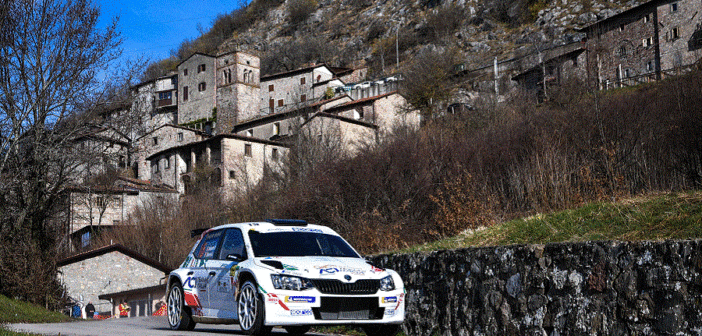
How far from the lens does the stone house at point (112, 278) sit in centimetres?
3941

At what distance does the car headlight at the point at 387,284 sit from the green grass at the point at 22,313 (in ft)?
35.2

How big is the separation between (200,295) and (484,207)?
8939 mm

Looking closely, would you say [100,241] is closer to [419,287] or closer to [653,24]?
[419,287]

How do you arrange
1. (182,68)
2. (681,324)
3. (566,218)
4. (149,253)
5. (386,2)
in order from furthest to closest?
(386,2) < (182,68) < (149,253) < (566,218) < (681,324)

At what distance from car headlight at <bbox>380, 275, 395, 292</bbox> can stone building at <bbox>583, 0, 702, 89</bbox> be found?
59849mm

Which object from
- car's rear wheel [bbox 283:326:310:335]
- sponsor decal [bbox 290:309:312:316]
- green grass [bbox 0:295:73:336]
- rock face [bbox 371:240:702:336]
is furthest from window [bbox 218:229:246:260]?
green grass [bbox 0:295:73:336]

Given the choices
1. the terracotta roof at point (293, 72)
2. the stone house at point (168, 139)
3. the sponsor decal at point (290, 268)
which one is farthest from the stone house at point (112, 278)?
the terracotta roof at point (293, 72)

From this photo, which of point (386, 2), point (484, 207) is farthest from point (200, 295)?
point (386, 2)

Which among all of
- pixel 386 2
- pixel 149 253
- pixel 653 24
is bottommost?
pixel 149 253

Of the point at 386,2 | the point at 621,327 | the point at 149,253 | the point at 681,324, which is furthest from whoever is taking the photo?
the point at 386,2

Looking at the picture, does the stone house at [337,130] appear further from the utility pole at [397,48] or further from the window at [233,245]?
the utility pole at [397,48]

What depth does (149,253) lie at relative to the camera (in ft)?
180

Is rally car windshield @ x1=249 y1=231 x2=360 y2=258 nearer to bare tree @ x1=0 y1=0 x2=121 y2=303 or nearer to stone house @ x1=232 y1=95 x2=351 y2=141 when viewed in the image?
bare tree @ x1=0 y1=0 x2=121 y2=303

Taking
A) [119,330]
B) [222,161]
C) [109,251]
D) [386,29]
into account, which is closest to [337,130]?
[222,161]
